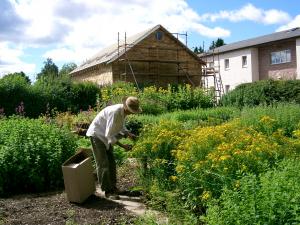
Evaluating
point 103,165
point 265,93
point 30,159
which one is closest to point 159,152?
point 103,165

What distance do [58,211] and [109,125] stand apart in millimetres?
1586

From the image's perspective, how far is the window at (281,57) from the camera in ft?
130

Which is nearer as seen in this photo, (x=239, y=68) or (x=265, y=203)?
(x=265, y=203)

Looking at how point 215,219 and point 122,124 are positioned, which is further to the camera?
point 122,124

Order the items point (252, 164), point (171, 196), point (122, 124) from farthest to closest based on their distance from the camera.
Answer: point (122, 124) → point (171, 196) → point (252, 164)

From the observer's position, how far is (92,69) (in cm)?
4097

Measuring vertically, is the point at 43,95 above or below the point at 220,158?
above

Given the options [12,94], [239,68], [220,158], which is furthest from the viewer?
[239,68]

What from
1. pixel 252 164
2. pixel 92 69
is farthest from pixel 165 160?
pixel 92 69

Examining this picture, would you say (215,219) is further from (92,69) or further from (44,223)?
(92,69)

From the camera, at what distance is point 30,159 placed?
A: 833 centimetres

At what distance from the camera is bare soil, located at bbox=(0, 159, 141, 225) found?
20.2ft

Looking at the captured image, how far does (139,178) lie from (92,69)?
1340 inches

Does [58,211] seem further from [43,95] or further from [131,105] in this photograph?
[43,95]
